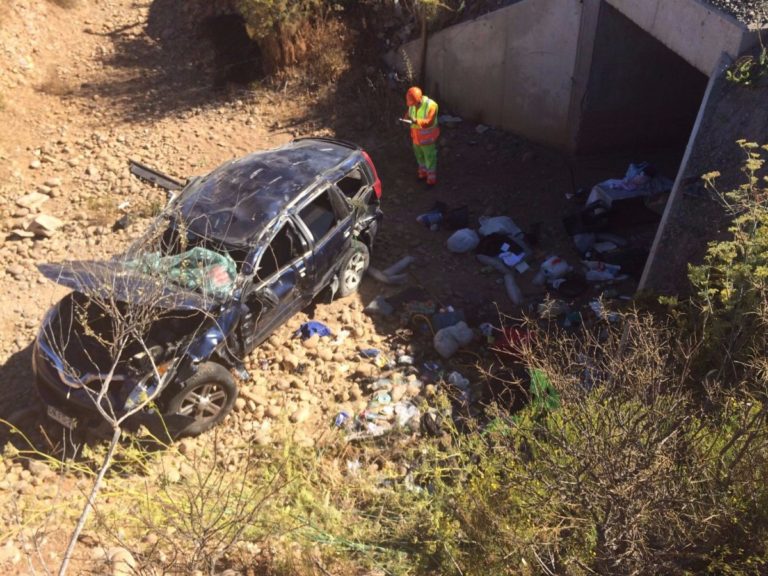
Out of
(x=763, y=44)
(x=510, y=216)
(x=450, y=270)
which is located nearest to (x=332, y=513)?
(x=450, y=270)

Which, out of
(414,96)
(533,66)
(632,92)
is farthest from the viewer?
(533,66)

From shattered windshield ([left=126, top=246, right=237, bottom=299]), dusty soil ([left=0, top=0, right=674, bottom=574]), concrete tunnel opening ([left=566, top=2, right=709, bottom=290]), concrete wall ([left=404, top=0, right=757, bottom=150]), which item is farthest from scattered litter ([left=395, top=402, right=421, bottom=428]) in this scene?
concrete wall ([left=404, top=0, right=757, bottom=150])

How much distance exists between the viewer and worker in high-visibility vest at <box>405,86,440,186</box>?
359 inches

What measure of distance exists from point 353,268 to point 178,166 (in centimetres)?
380

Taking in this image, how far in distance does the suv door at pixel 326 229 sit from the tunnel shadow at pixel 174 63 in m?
5.01

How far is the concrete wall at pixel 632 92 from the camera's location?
9.29 m

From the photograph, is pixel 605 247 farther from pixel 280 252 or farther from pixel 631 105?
pixel 280 252

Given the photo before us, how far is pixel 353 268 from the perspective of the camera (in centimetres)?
772

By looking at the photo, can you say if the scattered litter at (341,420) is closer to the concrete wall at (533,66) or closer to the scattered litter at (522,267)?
the scattered litter at (522,267)

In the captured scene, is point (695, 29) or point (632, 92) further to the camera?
point (632, 92)

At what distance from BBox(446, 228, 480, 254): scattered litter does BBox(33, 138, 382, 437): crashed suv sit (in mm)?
1445

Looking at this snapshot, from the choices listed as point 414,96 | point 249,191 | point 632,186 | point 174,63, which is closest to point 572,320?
point 632,186

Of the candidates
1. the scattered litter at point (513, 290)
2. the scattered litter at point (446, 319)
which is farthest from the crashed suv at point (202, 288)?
the scattered litter at point (513, 290)

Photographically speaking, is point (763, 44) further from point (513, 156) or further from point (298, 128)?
point (298, 128)
